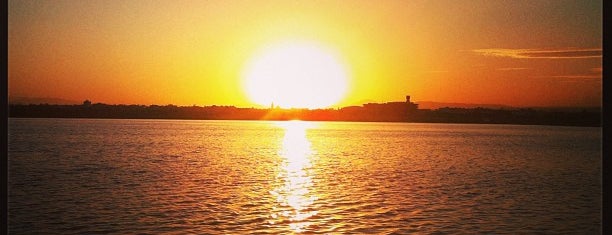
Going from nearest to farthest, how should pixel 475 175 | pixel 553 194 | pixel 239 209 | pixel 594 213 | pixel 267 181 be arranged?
pixel 239 209 < pixel 594 213 < pixel 553 194 < pixel 267 181 < pixel 475 175

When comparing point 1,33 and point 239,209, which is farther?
point 239,209

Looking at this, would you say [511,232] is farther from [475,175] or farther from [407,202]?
[475,175]

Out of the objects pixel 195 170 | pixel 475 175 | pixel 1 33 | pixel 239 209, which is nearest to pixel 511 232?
pixel 239 209

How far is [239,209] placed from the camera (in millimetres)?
22219

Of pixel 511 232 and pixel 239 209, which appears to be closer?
pixel 511 232

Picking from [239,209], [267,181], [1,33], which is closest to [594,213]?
[239,209]

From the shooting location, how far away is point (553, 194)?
29969 mm

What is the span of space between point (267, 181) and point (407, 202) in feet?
38.6

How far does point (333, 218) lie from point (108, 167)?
90.2ft
